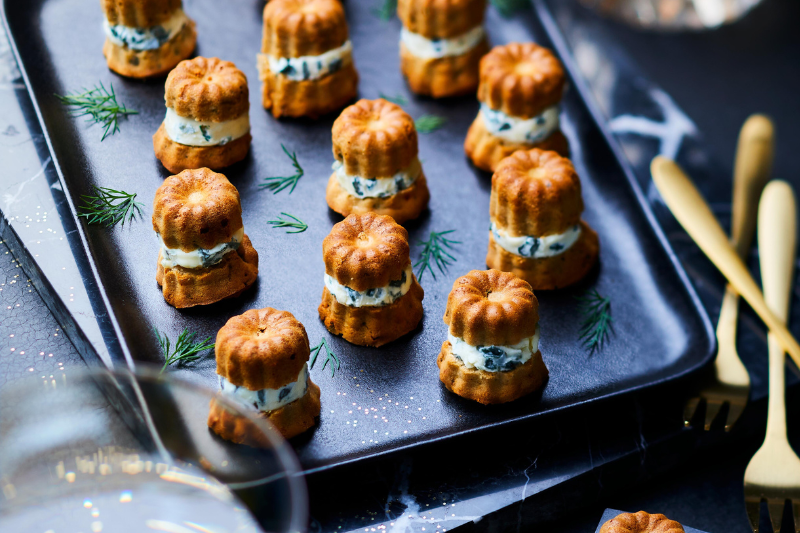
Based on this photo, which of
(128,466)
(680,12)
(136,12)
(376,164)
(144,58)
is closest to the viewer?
(128,466)

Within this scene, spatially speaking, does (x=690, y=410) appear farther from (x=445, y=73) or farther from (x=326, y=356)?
(x=445, y=73)

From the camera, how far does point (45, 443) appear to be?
175 cm

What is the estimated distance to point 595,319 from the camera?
10.3ft

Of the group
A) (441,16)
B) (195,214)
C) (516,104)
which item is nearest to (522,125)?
(516,104)

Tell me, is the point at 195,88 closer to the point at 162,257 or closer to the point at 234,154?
the point at 234,154

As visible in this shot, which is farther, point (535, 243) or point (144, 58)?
point (144, 58)

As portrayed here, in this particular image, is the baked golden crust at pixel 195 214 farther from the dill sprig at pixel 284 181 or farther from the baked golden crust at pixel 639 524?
the baked golden crust at pixel 639 524

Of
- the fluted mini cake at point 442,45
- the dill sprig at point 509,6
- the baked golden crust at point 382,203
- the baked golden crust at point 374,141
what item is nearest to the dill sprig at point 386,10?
the fluted mini cake at point 442,45

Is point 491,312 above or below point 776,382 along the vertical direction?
above

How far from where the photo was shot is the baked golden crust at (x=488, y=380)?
108 inches

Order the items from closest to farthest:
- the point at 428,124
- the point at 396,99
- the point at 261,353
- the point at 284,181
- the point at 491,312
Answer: the point at 261,353
the point at 491,312
the point at 284,181
the point at 428,124
the point at 396,99

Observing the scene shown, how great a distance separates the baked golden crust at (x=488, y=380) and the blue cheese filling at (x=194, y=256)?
0.83 metres

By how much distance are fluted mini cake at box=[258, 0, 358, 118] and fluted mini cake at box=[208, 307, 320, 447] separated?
4.46ft

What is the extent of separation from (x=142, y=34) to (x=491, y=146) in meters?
1.53
